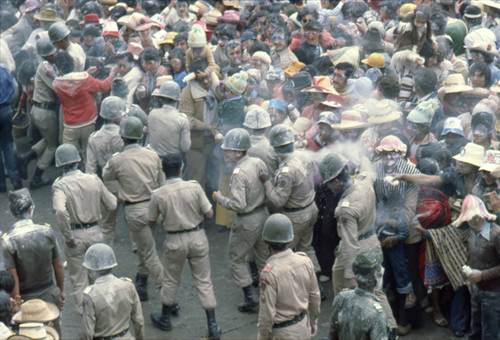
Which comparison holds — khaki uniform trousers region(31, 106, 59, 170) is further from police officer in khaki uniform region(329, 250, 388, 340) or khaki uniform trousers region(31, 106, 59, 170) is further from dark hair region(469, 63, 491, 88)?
police officer in khaki uniform region(329, 250, 388, 340)

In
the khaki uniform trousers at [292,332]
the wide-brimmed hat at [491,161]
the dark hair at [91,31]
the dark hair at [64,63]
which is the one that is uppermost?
the wide-brimmed hat at [491,161]

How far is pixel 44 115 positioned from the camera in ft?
39.1

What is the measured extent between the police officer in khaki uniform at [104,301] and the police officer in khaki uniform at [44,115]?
5.31 metres

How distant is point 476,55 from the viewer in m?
10.7

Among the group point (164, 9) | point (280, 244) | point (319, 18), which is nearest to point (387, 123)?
point (280, 244)

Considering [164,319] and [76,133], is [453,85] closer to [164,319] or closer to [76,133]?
[164,319]

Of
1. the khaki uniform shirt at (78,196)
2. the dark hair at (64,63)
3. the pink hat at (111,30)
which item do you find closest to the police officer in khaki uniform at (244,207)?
the khaki uniform shirt at (78,196)

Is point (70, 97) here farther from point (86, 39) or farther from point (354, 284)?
point (354, 284)

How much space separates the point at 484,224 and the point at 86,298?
3.71 m

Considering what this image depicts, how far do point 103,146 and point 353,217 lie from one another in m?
3.49

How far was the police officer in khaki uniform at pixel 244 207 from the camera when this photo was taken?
8.58 metres

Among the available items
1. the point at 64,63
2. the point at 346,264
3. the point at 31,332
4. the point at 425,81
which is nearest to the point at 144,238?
the point at 346,264

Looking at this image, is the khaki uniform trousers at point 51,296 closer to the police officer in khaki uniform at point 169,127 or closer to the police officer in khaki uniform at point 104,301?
the police officer in khaki uniform at point 104,301

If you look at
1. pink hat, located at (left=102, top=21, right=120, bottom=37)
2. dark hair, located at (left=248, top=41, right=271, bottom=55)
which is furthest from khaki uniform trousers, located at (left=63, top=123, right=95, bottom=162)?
dark hair, located at (left=248, top=41, right=271, bottom=55)
